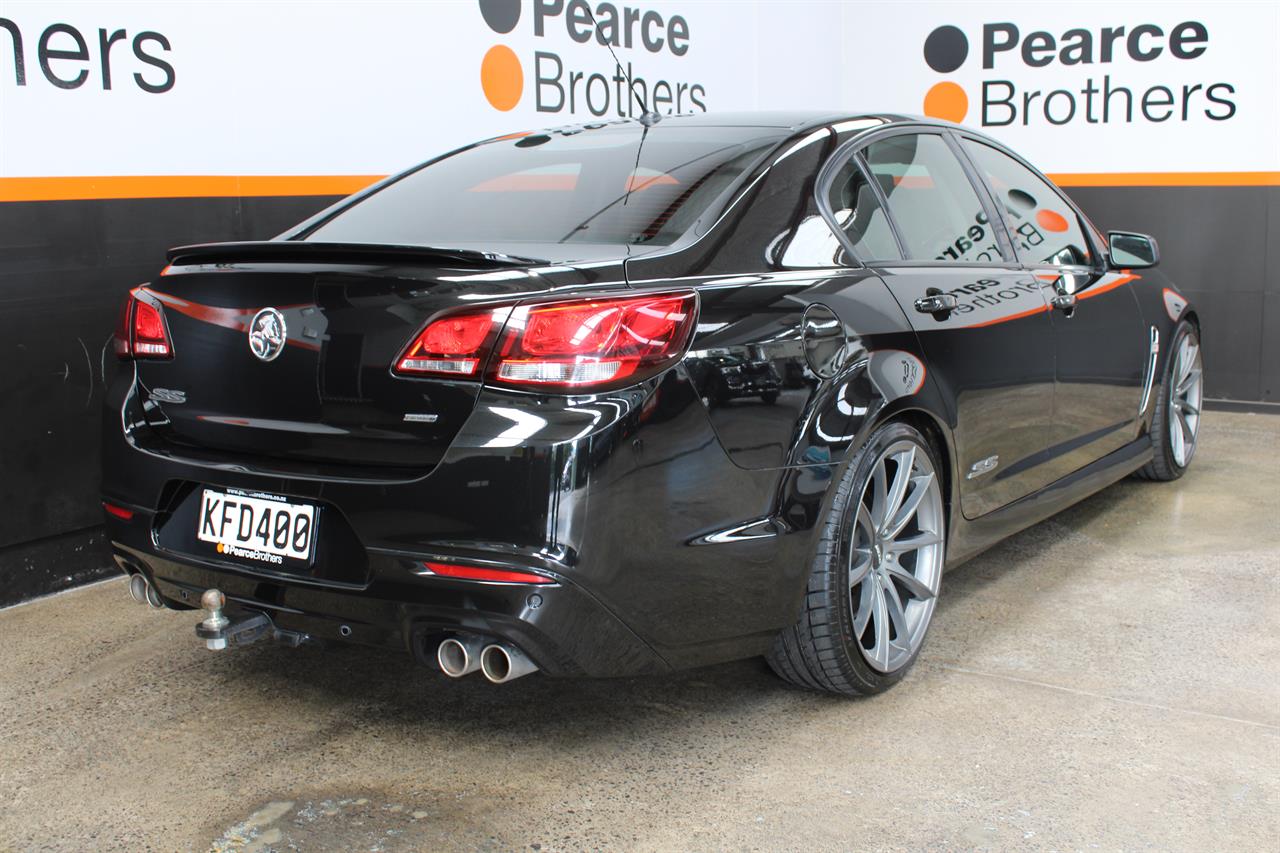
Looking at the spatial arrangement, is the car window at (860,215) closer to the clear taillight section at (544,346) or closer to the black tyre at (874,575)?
the black tyre at (874,575)

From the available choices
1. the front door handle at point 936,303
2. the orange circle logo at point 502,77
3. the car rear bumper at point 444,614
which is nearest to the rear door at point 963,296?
the front door handle at point 936,303

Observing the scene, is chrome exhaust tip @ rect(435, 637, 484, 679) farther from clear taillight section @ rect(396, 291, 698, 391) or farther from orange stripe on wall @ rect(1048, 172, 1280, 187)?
orange stripe on wall @ rect(1048, 172, 1280, 187)

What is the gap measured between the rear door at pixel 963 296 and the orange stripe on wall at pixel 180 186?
2243 millimetres

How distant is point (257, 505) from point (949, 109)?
6.00m

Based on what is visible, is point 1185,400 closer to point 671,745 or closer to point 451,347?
point 671,745

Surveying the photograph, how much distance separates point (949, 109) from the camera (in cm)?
758

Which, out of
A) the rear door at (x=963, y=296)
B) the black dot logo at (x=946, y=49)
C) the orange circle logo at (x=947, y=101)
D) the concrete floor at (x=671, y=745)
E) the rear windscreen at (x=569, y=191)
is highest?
the black dot logo at (x=946, y=49)

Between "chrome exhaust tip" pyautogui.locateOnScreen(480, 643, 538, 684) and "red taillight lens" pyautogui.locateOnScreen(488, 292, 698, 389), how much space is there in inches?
19.4

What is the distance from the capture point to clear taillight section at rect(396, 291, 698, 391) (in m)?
2.30

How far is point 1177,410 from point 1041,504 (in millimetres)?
1627

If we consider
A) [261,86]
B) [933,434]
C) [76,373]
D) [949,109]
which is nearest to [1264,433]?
[949,109]

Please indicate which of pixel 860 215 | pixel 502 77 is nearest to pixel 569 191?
pixel 860 215

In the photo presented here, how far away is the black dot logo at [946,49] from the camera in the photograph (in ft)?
24.5

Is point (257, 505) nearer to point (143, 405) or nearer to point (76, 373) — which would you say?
point (143, 405)
